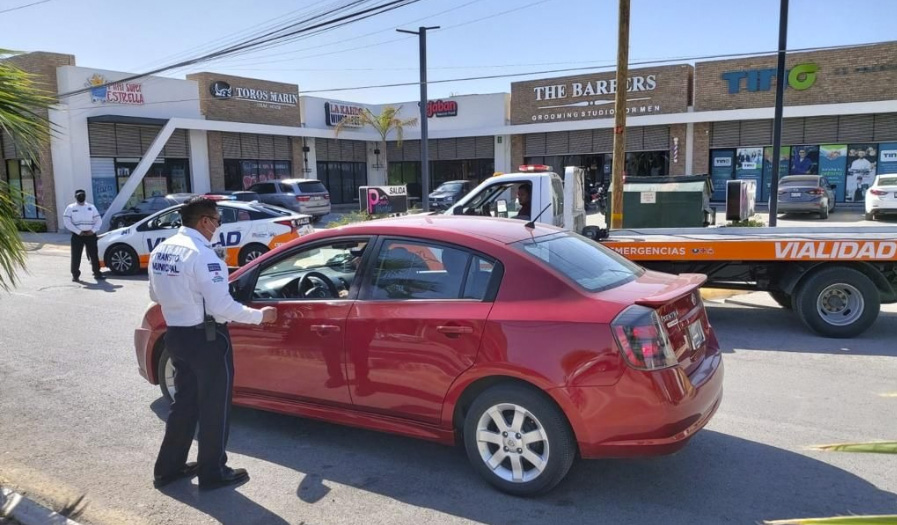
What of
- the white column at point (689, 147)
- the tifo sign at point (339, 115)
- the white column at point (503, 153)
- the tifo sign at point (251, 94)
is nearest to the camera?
the white column at point (689, 147)

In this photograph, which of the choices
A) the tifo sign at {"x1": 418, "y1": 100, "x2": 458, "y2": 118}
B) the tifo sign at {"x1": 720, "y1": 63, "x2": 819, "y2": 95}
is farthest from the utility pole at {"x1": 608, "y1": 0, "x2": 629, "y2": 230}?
the tifo sign at {"x1": 418, "y1": 100, "x2": 458, "y2": 118}

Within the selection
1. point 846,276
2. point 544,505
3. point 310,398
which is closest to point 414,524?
point 544,505

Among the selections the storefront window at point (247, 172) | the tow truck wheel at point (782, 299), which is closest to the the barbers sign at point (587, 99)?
the storefront window at point (247, 172)

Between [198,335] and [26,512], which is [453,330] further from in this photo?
[26,512]

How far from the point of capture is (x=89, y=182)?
2439 centimetres

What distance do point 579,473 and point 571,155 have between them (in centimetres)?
2819

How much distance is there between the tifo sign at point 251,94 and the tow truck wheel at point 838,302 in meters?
26.2

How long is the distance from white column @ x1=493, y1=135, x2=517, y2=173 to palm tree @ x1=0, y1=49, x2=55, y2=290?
28.5 m

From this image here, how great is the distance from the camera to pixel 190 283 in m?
3.63

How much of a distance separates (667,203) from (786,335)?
6678 millimetres

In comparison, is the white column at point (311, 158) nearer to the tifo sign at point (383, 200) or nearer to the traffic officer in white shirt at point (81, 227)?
the tifo sign at point (383, 200)

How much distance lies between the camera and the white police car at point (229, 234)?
12.5 meters

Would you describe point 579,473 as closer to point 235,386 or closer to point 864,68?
point 235,386

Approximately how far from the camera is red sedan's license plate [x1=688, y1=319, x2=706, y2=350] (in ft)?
12.6
